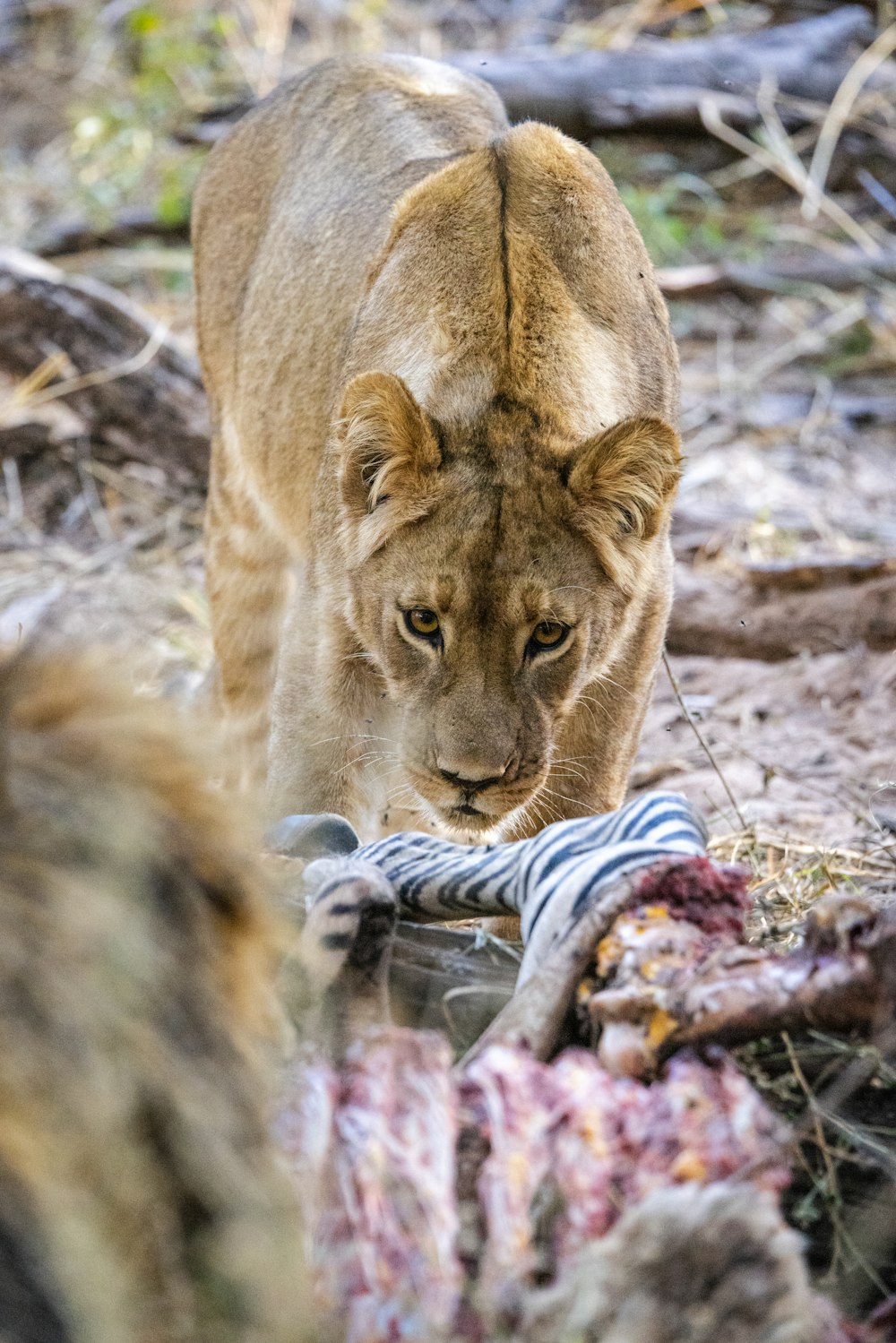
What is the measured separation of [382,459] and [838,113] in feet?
20.4

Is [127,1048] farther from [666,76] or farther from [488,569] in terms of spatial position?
[666,76]

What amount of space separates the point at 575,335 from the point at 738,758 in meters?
1.79

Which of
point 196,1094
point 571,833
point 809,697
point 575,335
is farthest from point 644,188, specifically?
point 196,1094

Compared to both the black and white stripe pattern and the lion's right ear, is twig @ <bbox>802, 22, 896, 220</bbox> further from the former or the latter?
the black and white stripe pattern

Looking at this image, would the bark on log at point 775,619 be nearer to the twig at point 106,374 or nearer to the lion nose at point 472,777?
the twig at point 106,374

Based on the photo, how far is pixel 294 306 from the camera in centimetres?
381

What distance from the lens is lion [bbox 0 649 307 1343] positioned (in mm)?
1262

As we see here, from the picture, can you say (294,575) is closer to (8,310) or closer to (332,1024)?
(8,310)

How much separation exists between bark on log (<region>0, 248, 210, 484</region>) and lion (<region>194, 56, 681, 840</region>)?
2.15 metres

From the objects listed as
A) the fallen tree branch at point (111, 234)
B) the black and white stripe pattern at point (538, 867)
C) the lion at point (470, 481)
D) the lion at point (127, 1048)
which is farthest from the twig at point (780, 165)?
the lion at point (127, 1048)

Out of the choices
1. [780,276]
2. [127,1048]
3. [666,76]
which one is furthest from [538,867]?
[666,76]

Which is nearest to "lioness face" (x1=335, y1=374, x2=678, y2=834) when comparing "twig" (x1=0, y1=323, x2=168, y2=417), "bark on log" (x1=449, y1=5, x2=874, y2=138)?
"twig" (x1=0, y1=323, x2=168, y2=417)

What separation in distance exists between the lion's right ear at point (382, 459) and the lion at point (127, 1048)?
1.24 m

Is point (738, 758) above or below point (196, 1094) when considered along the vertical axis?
below
